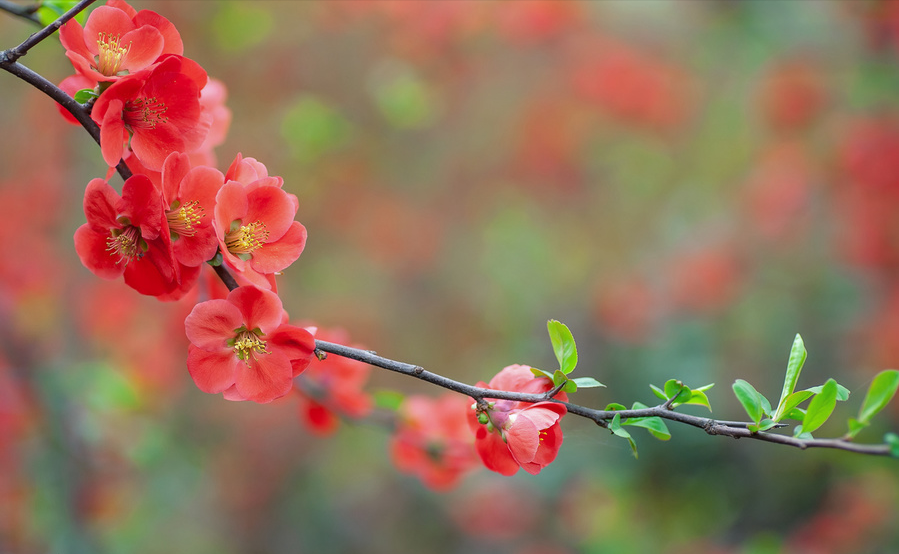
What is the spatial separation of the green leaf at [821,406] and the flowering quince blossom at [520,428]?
7.4 inches

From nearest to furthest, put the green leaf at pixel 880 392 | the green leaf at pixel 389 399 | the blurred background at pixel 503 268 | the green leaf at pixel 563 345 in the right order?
the green leaf at pixel 880 392 → the green leaf at pixel 563 345 → the green leaf at pixel 389 399 → the blurred background at pixel 503 268

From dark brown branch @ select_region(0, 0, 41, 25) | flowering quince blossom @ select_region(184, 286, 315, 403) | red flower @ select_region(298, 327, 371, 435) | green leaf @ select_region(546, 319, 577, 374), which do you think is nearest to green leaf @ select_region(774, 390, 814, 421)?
green leaf @ select_region(546, 319, 577, 374)

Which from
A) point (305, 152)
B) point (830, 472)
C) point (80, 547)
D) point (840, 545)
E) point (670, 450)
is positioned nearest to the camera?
point (80, 547)

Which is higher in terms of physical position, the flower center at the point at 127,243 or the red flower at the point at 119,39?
the red flower at the point at 119,39

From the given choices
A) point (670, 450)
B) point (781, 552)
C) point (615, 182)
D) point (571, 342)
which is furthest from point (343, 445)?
point (571, 342)

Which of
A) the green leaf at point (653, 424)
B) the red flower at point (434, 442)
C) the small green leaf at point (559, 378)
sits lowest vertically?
the red flower at point (434, 442)

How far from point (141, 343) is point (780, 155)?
286 cm

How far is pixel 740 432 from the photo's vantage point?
1.60ft

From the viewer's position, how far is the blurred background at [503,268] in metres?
2.09

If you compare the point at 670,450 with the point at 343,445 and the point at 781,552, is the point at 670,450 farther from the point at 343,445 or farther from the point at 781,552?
the point at 343,445

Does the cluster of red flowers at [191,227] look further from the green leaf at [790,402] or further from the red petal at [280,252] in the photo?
the green leaf at [790,402]

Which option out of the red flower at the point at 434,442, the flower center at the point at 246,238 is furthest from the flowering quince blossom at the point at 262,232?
the red flower at the point at 434,442

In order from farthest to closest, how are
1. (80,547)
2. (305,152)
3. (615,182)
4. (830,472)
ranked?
(615,182), (830,472), (305,152), (80,547)

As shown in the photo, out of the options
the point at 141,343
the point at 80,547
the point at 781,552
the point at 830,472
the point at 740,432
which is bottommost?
the point at 80,547
